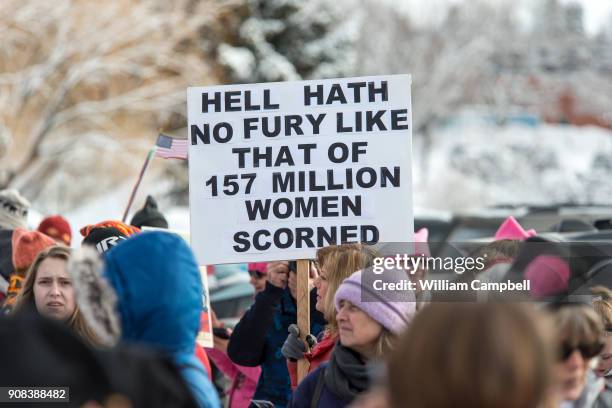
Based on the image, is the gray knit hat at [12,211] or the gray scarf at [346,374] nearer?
the gray scarf at [346,374]

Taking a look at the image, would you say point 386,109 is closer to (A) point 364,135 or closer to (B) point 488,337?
(A) point 364,135

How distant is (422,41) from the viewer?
227 ft

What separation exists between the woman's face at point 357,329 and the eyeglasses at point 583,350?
92 cm

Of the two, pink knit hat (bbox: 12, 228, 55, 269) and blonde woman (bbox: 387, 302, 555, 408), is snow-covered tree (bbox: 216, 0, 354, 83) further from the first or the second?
blonde woman (bbox: 387, 302, 555, 408)

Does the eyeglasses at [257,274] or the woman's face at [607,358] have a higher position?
the eyeglasses at [257,274]

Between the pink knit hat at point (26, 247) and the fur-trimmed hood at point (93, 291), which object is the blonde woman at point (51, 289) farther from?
the fur-trimmed hood at point (93, 291)

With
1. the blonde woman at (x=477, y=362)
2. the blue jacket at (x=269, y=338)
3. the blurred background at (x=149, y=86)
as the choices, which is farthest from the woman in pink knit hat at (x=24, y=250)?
the blurred background at (x=149, y=86)

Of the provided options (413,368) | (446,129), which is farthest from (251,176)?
(446,129)

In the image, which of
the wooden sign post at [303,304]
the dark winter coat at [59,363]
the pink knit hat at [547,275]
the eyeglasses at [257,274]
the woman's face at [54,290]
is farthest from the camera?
the eyeglasses at [257,274]

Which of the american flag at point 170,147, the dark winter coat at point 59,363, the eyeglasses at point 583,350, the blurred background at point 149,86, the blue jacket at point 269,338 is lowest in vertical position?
the blue jacket at point 269,338

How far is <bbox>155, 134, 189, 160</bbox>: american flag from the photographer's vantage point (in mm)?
8555

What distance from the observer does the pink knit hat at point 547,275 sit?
4559mm

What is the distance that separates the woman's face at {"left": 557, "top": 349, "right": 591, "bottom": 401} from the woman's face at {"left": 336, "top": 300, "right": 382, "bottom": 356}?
0.93 meters

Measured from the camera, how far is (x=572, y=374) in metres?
3.61
